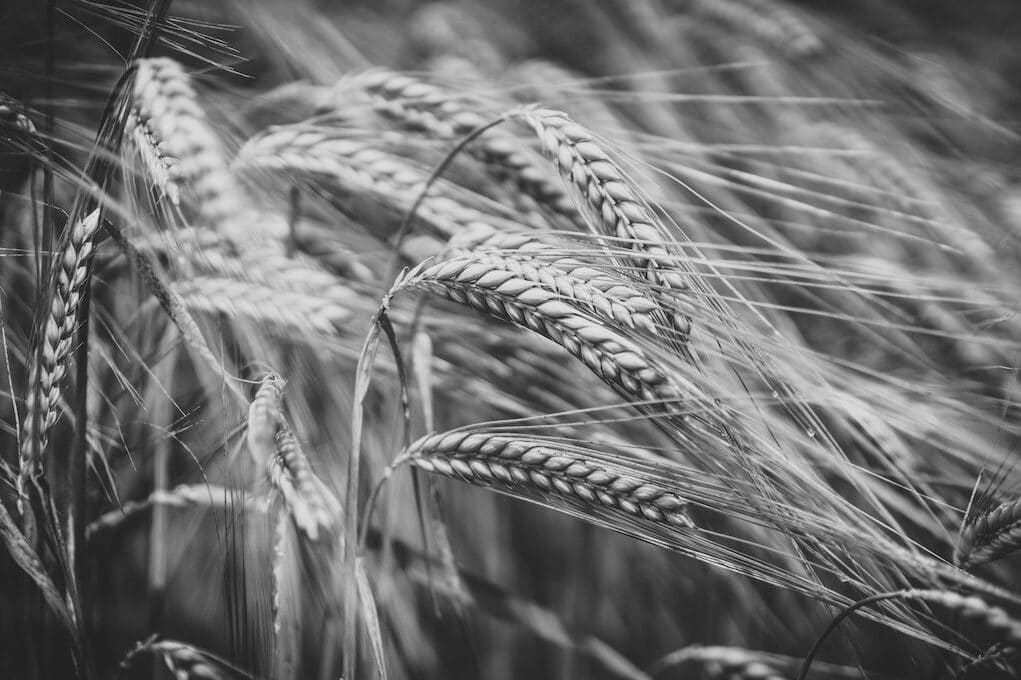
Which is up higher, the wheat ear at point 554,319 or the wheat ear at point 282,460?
the wheat ear at point 554,319

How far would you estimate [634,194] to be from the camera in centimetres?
46

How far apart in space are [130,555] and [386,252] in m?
0.49

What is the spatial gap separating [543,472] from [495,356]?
0.29 meters

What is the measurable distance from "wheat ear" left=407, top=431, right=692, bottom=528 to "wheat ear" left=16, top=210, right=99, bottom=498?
0.29 meters

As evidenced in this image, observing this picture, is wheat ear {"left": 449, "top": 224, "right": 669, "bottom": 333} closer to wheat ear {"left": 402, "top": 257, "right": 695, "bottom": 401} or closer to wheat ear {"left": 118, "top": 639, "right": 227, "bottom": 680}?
wheat ear {"left": 402, "top": 257, "right": 695, "bottom": 401}

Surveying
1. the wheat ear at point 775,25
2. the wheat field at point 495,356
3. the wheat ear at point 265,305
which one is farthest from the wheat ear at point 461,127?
the wheat ear at point 775,25

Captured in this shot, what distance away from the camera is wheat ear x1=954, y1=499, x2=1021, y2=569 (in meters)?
0.39

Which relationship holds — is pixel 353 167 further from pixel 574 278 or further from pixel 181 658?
pixel 181 658

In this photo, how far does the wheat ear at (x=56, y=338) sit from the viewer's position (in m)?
0.45

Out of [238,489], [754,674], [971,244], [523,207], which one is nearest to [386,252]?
[523,207]

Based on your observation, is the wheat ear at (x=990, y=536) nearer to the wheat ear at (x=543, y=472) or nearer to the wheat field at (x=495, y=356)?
the wheat field at (x=495, y=356)

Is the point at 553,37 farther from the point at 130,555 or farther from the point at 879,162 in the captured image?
the point at 130,555

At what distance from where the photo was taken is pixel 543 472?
0.43 metres

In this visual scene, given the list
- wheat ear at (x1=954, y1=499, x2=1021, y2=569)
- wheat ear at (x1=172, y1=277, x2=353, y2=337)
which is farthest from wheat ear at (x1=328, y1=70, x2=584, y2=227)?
wheat ear at (x1=954, y1=499, x2=1021, y2=569)
